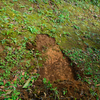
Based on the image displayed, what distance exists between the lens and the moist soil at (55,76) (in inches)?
125

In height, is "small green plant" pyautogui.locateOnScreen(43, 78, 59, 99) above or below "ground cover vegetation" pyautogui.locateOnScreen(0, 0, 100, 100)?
below

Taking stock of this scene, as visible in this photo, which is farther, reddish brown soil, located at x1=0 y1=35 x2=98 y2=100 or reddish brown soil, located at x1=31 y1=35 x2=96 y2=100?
reddish brown soil, located at x1=31 y1=35 x2=96 y2=100

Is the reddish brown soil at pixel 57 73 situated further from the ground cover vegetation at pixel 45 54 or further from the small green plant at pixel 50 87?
the small green plant at pixel 50 87

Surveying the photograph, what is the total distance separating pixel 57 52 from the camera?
475 centimetres

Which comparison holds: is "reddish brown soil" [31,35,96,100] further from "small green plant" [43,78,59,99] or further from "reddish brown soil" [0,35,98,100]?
"small green plant" [43,78,59,99]

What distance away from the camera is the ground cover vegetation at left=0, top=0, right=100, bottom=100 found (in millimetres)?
3252

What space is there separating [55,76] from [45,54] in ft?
3.42

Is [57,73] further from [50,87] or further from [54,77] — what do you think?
[50,87]

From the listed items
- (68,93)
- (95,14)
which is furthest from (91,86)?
(95,14)

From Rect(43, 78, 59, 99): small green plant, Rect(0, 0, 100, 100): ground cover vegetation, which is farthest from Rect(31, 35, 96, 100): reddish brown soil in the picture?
Rect(43, 78, 59, 99): small green plant

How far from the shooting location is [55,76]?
12.9 feet

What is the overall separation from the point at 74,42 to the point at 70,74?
218cm

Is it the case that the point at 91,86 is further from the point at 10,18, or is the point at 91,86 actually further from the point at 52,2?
the point at 52,2

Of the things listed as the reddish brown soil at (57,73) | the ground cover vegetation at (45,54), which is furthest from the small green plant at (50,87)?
the reddish brown soil at (57,73)
